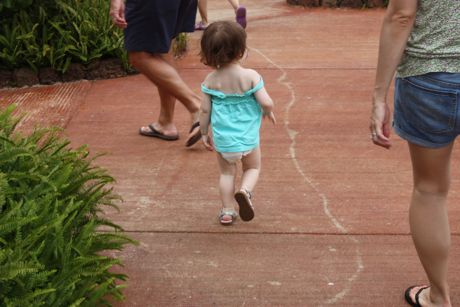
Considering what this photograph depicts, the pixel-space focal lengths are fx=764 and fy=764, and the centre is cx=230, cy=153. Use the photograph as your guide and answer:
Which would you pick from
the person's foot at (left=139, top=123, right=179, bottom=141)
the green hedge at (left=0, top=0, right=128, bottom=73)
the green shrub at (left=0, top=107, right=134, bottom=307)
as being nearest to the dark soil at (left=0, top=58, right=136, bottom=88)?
the green hedge at (left=0, top=0, right=128, bottom=73)

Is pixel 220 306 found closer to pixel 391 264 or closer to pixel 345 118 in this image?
pixel 391 264

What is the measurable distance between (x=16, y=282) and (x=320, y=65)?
5.43 m

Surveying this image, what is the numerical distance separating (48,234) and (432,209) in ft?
5.35

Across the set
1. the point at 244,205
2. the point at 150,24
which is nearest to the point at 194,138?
the point at 150,24

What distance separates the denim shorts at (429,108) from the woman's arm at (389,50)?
8cm

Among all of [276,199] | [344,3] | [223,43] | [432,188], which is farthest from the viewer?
[344,3]

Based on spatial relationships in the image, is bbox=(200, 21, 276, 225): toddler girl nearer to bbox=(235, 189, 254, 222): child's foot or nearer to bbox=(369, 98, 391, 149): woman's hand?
bbox=(235, 189, 254, 222): child's foot

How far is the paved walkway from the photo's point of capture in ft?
12.3

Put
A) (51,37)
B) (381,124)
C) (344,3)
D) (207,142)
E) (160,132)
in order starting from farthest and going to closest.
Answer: (344,3) → (51,37) → (160,132) → (207,142) → (381,124)

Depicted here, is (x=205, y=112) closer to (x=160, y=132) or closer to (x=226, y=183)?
(x=226, y=183)

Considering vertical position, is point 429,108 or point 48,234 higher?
point 429,108

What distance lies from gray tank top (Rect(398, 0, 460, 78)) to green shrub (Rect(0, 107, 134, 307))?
1.57 m

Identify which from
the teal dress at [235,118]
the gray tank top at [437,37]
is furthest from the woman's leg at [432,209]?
the teal dress at [235,118]

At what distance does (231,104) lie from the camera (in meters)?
4.26
